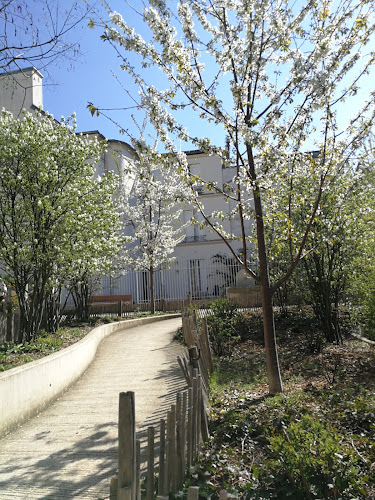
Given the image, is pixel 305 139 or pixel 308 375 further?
pixel 308 375

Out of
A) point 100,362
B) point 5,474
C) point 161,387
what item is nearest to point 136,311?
point 100,362

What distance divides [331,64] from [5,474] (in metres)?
6.13

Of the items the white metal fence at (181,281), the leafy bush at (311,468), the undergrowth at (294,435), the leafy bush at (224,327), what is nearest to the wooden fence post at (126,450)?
the undergrowth at (294,435)

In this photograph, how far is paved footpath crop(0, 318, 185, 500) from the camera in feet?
13.8

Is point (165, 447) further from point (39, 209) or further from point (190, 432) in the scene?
point (39, 209)

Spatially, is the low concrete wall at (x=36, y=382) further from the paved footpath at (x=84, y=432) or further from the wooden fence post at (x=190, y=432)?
the wooden fence post at (x=190, y=432)

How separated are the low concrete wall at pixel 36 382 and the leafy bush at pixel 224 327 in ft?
9.76

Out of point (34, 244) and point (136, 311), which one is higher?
point (34, 244)

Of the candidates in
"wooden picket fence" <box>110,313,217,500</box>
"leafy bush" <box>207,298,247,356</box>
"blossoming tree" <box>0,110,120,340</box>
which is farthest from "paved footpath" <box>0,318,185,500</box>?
"blossoming tree" <box>0,110,120,340</box>

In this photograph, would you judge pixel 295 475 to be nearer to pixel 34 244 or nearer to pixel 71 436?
pixel 71 436

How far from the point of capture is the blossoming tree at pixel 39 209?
9.57 metres

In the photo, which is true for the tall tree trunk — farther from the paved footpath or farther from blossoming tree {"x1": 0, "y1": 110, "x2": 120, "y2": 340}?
blossoming tree {"x1": 0, "y1": 110, "x2": 120, "y2": 340}

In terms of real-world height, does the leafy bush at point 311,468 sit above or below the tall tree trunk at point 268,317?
below

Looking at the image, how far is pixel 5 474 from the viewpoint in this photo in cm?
448
